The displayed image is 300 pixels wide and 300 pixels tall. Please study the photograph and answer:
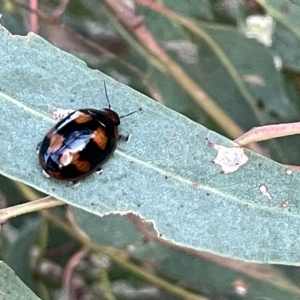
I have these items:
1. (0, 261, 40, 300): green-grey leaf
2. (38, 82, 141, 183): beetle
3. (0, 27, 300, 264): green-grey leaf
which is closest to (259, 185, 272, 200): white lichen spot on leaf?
(0, 27, 300, 264): green-grey leaf

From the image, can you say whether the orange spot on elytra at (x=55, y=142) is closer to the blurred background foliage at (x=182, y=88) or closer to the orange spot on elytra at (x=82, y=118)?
the orange spot on elytra at (x=82, y=118)

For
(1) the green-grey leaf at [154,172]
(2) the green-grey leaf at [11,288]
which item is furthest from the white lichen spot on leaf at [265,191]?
(2) the green-grey leaf at [11,288]

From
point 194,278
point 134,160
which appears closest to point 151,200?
point 134,160

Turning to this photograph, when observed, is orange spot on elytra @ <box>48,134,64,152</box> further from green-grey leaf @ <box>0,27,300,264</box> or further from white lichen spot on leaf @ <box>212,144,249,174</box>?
white lichen spot on leaf @ <box>212,144,249,174</box>

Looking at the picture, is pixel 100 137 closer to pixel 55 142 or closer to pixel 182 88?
pixel 55 142

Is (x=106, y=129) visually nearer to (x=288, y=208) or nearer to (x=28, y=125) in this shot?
(x=28, y=125)

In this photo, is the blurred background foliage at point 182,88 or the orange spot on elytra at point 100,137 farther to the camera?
the blurred background foliage at point 182,88
